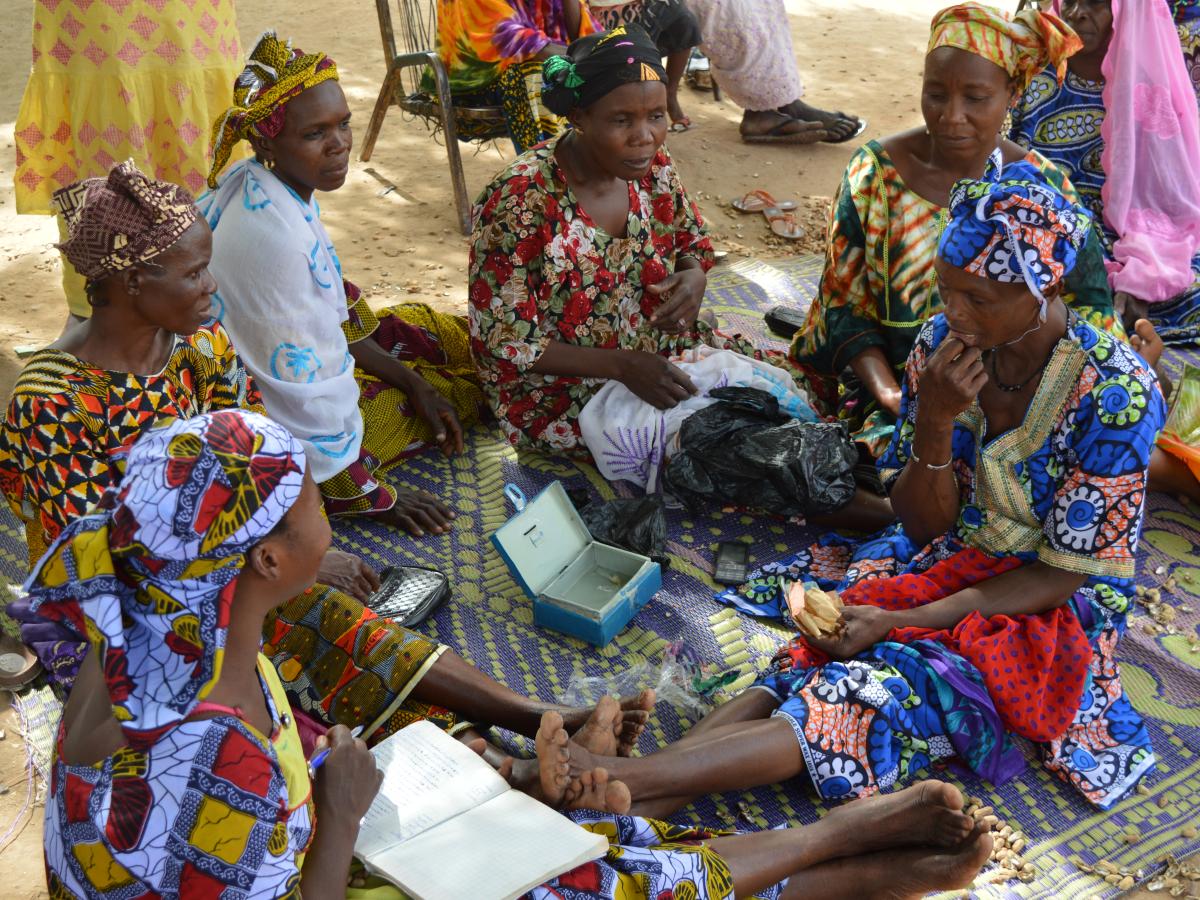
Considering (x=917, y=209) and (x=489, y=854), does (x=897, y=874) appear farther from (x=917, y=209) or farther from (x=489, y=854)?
(x=917, y=209)

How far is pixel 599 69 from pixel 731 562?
5.24 feet

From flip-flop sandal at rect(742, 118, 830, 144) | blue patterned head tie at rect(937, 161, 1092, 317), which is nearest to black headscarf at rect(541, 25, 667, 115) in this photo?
blue patterned head tie at rect(937, 161, 1092, 317)

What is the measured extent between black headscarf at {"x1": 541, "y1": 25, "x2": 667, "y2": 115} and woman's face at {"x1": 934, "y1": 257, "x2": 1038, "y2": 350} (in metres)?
1.30

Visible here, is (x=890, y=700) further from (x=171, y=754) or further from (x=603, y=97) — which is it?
(x=603, y=97)

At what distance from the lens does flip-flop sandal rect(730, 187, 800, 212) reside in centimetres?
629

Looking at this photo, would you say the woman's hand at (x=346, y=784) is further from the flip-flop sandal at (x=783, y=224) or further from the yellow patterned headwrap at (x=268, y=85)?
the flip-flop sandal at (x=783, y=224)

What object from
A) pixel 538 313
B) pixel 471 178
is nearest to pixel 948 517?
pixel 538 313

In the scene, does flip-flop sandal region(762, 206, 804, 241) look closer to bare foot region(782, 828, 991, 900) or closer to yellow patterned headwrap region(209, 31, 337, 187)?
yellow patterned headwrap region(209, 31, 337, 187)

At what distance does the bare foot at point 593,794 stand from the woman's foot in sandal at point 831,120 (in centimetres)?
558

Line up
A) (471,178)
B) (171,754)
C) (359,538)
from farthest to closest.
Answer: (471,178) → (359,538) → (171,754)

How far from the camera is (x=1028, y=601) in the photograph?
9.49 feet

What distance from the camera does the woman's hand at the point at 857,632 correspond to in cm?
289

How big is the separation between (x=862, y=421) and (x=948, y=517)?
106 cm

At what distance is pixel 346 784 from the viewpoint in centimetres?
210
